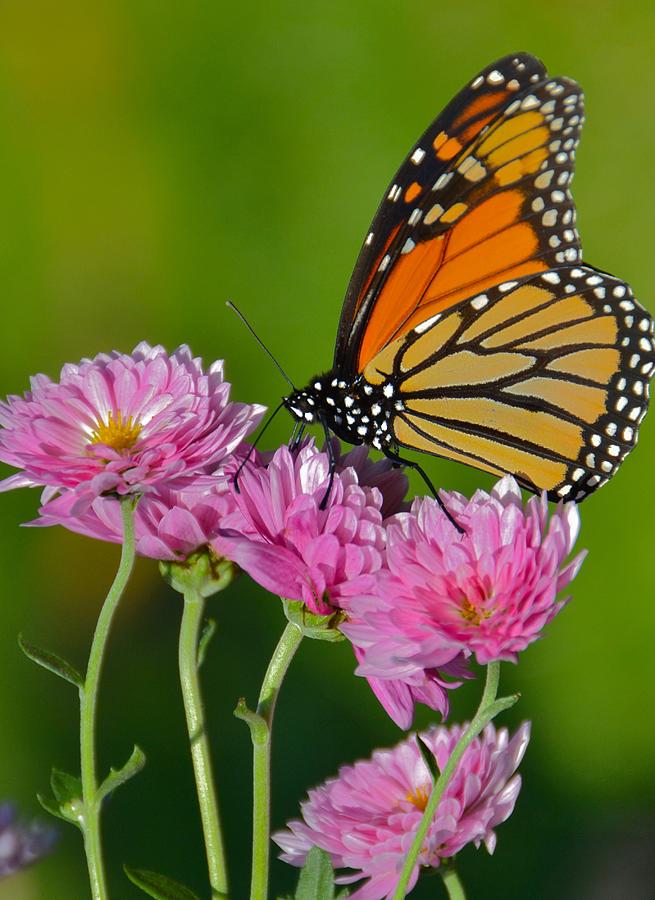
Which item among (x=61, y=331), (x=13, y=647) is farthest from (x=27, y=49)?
(x=13, y=647)

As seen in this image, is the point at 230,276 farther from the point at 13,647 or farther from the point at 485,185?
the point at 485,185

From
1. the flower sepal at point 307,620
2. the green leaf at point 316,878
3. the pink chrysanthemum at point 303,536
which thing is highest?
the pink chrysanthemum at point 303,536

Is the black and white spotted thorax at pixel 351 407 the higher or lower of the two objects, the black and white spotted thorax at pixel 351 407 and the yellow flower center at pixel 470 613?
the higher

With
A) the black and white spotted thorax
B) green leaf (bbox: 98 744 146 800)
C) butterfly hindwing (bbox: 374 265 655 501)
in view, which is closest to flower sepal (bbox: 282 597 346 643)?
green leaf (bbox: 98 744 146 800)

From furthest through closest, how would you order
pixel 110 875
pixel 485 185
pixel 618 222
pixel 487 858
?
pixel 618 222
pixel 487 858
pixel 110 875
pixel 485 185

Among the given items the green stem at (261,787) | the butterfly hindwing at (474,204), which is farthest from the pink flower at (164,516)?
the butterfly hindwing at (474,204)

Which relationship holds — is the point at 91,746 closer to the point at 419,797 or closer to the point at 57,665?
the point at 57,665

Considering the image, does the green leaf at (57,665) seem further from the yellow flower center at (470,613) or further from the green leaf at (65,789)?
the yellow flower center at (470,613)

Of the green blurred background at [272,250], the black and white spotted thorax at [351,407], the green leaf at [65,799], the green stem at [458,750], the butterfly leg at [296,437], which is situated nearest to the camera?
the green stem at [458,750]
